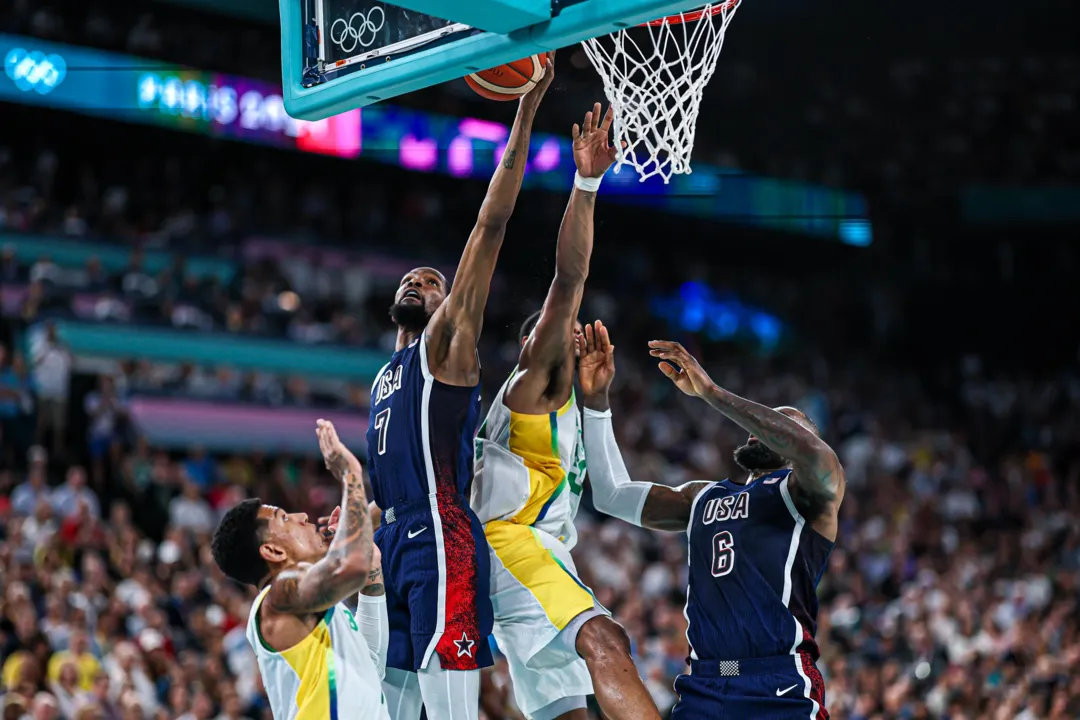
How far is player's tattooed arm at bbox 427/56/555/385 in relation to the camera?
16.3 feet

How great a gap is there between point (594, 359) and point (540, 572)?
3.49ft

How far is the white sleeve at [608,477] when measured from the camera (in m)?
5.67

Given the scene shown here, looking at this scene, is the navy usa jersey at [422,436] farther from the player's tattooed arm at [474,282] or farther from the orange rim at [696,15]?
the orange rim at [696,15]

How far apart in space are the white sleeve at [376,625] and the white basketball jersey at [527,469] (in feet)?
1.75

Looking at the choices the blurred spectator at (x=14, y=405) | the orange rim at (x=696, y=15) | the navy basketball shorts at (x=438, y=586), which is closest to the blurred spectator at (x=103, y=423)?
the blurred spectator at (x=14, y=405)

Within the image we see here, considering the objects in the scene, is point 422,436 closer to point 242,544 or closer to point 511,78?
point 242,544

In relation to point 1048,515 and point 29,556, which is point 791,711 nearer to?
point 29,556

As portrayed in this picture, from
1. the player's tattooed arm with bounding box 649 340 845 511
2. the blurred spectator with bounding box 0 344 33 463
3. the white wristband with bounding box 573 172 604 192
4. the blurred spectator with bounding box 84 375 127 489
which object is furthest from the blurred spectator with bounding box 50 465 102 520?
the player's tattooed arm with bounding box 649 340 845 511

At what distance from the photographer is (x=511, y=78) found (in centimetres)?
506

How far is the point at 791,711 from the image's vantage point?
4867 mm

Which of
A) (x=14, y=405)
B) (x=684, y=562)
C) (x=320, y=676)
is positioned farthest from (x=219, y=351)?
(x=320, y=676)

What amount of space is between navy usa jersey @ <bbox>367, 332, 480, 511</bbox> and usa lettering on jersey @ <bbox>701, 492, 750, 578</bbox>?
37.5 inches

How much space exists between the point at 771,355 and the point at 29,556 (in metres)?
14.1

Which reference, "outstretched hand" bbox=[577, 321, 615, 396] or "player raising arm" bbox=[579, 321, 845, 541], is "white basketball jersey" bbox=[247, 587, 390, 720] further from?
"outstretched hand" bbox=[577, 321, 615, 396]
